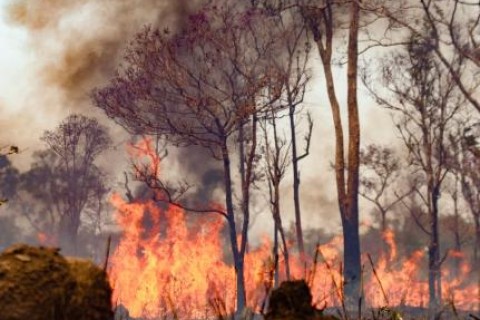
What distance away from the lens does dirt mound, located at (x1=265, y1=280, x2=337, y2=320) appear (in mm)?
2400

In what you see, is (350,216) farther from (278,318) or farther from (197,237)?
(278,318)

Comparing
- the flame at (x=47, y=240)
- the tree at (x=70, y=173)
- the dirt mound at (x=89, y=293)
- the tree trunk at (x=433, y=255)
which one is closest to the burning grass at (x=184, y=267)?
the tree trunk at (x=433, y=255)

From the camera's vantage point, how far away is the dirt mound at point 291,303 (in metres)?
2.40

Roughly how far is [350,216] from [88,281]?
2433cm

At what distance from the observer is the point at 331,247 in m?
41.6

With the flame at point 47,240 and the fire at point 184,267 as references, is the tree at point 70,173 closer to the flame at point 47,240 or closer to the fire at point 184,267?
the flame at point 47,240

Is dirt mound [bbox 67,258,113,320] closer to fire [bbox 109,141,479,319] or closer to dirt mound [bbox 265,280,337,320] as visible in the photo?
dirt mound [bbox 265,280,337,320]

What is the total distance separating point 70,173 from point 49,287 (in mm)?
51737

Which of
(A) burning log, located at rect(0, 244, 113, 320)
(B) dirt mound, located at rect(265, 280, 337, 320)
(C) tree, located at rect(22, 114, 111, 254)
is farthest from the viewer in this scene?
(C) tree, located at rect(22, 114, 111, 254)

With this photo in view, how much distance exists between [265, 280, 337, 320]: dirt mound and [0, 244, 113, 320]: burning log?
88 centimetres

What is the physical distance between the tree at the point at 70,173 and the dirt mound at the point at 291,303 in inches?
1776

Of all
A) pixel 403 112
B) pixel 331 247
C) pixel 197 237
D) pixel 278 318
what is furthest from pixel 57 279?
pixel 331 247

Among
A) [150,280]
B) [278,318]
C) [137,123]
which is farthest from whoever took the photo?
[150,280]

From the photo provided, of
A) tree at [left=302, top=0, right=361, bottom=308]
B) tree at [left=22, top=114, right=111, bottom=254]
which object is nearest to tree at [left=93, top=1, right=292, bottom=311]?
tree at [left=302, top=0, right=361, bottom=308]
